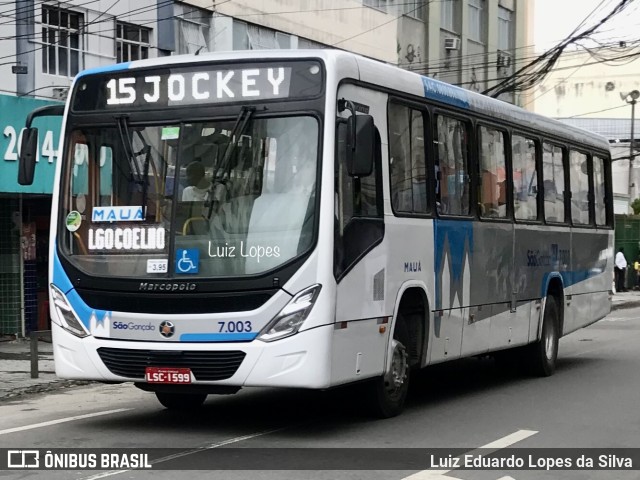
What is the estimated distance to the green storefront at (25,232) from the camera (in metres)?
17.8

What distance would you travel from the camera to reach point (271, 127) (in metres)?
9.47

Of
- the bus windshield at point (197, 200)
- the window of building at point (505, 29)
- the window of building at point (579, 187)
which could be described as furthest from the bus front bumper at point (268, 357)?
the window of building at point (505, 29)

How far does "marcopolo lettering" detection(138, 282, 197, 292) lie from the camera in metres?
9.35

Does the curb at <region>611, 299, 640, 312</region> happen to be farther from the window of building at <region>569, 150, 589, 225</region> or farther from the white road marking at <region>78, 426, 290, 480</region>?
the white road marking at <region>78, 426, 290, 480</region>

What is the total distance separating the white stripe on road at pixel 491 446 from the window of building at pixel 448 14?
2898 cm

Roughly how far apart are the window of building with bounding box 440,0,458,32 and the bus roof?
23604mm

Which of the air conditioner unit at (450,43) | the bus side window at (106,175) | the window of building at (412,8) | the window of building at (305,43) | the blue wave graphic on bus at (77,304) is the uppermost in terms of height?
the window of building at (412,8)

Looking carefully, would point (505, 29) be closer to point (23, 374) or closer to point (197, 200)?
point (23, 374)

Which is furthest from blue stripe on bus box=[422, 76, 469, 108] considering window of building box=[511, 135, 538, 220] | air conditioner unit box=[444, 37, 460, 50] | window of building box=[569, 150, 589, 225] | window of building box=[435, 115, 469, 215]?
air conditioner unit box=[444, 37, 460, 50]

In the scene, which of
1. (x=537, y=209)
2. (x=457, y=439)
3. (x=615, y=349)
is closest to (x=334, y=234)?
(x=457, y=439)

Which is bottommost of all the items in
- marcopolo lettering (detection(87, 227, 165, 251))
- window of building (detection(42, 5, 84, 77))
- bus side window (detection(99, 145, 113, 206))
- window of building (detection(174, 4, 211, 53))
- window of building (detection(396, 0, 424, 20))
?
marcopolo lettering (detection(87, 227, 165, 251))

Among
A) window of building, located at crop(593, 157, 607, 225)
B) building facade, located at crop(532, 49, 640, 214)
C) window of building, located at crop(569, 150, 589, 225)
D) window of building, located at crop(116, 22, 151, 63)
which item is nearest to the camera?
window of building, located at crop(569, 150, 589, 225)

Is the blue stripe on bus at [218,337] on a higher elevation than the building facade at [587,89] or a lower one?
lower

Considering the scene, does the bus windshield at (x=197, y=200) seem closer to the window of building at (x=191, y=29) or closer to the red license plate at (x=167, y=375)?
the red license plate at (x=167, y=375)
